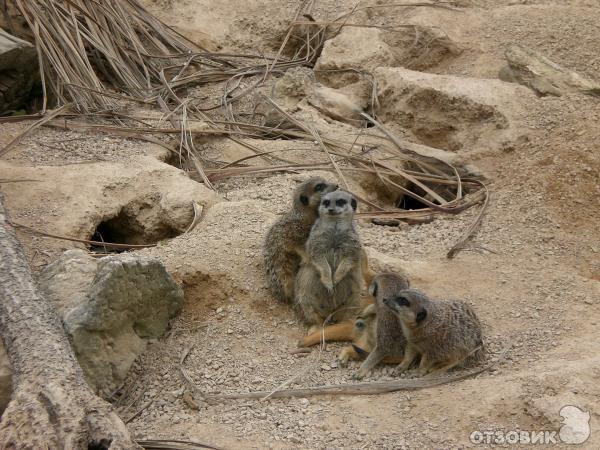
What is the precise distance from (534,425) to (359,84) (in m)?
4.32

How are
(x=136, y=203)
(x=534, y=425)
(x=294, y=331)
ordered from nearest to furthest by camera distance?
(x=534, y=425), (x=294, y=331), (x=136, y=203)

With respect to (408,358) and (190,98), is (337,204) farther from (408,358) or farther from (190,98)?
(190,98)

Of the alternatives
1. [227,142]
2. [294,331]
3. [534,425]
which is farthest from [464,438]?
[227,142]

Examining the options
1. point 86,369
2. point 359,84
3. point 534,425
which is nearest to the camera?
point 534,425

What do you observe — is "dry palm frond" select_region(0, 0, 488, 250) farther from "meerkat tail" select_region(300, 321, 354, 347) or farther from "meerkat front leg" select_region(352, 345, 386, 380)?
"meerkat front leg" select_region(352, 345, 386, 380)

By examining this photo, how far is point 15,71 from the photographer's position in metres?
6.57

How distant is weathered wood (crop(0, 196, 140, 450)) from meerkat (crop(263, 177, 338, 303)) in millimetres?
1203

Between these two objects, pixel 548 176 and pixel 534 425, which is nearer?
pixel 534 425

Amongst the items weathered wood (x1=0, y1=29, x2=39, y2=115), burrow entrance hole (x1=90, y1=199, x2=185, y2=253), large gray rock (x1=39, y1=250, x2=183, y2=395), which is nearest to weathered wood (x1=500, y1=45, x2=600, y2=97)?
burrow entrance hole (x1=90, y1=199, x2=185, y2=253)

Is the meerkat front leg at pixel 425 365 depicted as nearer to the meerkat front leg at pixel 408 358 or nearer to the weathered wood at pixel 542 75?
the meerkat front leg at pixel 408 358

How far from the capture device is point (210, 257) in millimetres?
4398

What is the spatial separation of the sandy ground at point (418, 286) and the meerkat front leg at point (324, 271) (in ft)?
0.92

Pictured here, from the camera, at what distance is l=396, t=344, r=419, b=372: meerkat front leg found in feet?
12.2

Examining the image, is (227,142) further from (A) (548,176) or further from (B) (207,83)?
(A) (548,176)
